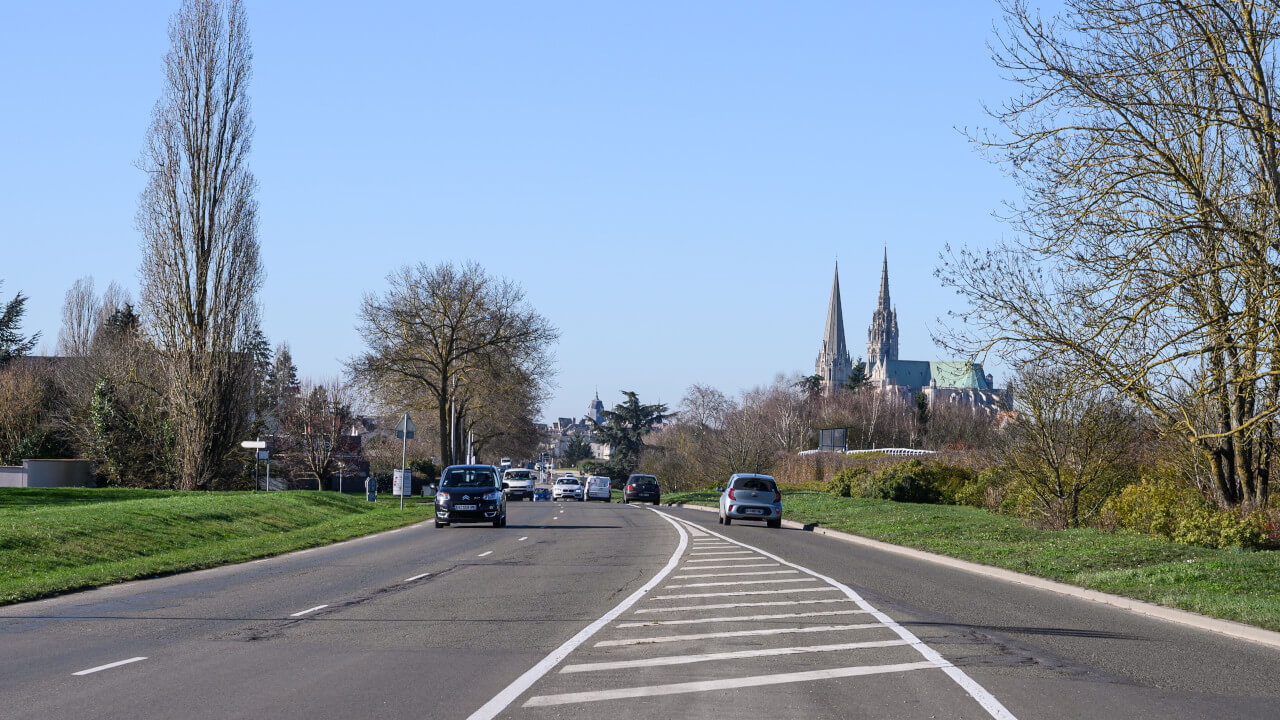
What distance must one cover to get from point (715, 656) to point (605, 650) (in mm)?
973

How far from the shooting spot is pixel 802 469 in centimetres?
6638

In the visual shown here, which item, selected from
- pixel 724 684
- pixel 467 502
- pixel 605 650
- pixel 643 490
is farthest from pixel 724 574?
pixel 643 490

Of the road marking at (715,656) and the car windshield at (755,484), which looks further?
the car windshield at (755,484)

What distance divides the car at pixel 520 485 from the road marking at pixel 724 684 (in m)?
59.2

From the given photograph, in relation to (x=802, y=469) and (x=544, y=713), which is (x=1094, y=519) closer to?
(x=544, y=713)

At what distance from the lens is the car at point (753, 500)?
33.7 meters

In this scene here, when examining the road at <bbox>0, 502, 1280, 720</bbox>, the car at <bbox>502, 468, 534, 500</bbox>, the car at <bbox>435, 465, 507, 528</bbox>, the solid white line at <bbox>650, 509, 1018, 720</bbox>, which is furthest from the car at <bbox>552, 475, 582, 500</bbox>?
the solid white line at <bbox>650, 509, 1018, 720</bbox>

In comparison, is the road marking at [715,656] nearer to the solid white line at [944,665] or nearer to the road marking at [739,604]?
the solid white line at [944,665]

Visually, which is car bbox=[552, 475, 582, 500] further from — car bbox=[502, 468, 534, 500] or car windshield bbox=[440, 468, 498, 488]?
car windshield bbox=[440, 468, 498, 488]

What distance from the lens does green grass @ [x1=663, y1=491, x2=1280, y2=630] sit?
45.4 feet

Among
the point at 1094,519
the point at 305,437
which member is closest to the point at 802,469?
the point at 305,437

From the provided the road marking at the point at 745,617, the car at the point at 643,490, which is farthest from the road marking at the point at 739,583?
the car at the point at 643,490

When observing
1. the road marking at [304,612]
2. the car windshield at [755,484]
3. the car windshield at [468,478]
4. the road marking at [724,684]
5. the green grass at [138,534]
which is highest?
the car windshield at [468,478]

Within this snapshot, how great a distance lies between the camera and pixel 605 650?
984cm
